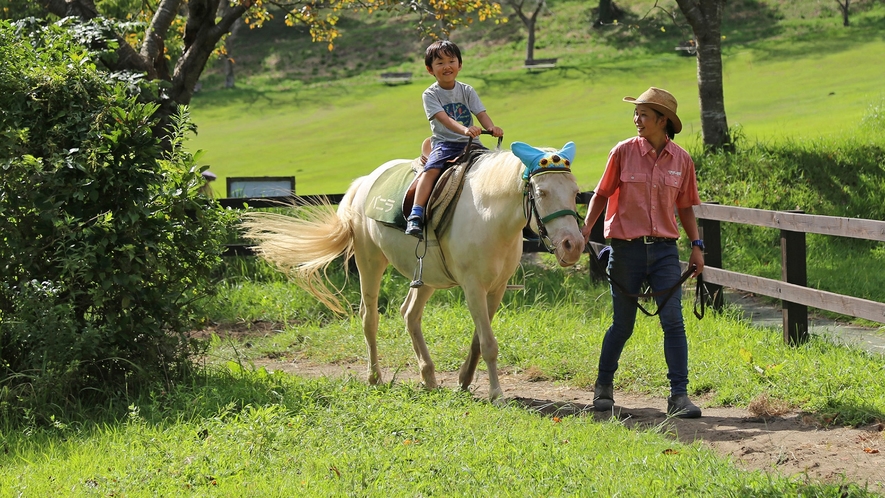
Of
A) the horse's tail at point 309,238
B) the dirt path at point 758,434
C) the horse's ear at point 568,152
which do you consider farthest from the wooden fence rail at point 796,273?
the horse's tail at point 309,238

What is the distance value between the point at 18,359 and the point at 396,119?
24.4 m

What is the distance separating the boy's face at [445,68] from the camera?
22.2ft

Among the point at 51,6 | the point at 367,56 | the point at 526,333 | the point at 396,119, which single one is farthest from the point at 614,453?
the point at 367,56

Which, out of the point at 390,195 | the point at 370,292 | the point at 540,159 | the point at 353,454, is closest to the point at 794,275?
the point at 540,159

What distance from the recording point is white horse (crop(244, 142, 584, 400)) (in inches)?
230

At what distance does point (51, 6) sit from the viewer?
12242 millimetres

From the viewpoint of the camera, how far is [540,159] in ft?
19.3

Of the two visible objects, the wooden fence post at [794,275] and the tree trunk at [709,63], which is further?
the tree trunk at [709,63]

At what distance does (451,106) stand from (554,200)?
147cm

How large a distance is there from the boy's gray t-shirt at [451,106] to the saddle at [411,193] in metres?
0.22

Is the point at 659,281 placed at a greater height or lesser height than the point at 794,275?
greater

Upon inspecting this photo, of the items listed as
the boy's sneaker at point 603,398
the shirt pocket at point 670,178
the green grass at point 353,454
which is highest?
the shirt pocket at point 670,178

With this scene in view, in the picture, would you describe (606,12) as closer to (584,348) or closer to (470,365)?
(584,348)

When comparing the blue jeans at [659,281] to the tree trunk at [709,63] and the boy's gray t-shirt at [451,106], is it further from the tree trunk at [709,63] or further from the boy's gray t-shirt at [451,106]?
the tree trunk at [709,63]
